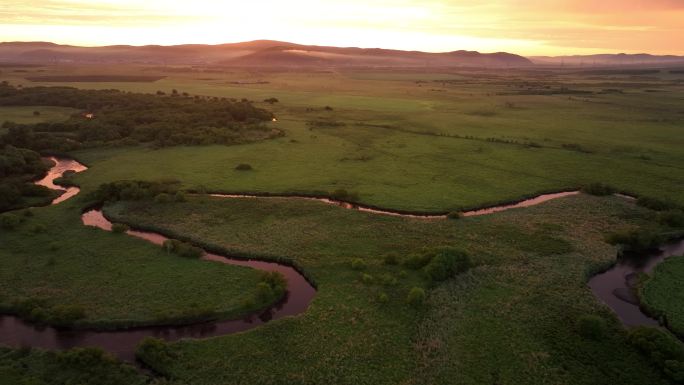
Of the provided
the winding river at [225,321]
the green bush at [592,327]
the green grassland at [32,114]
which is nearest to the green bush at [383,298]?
the winding river at [225,321]

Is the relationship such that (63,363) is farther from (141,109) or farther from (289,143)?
(141,109)

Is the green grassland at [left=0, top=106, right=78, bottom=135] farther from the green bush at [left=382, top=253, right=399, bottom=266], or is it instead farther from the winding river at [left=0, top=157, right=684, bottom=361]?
the green bush at [left=382, top=253, right=399, bottom=266]

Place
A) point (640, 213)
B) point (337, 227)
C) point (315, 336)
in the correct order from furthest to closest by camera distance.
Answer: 1. point (640, 213)
2. point (337, 227)
3. point (315, 336)

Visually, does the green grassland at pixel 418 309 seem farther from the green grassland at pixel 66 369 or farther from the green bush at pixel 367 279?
the green grassland at pixel 66 369

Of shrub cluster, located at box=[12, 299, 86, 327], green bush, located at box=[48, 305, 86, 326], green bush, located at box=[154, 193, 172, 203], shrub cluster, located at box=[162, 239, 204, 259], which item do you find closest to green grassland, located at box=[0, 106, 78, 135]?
green bush, located at box=[154, 193, 172, 203]

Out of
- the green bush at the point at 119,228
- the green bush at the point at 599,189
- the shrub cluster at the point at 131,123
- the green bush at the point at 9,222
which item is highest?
the shrub cluster at the point at 131,123

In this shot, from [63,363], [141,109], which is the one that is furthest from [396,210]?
[141,109]
